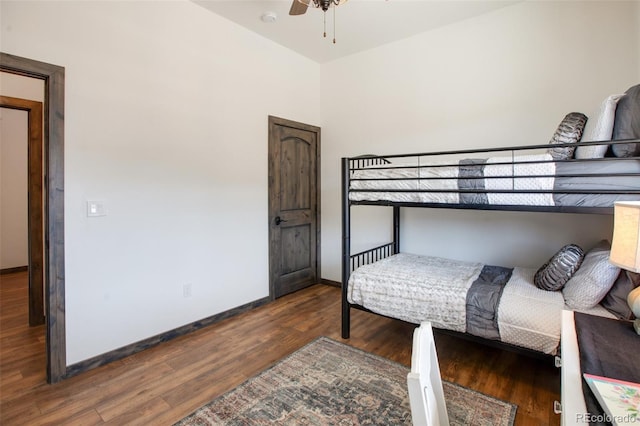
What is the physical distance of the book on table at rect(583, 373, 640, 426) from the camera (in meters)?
0.73

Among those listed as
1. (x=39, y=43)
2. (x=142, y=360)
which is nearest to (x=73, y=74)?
(x=39, y=43)

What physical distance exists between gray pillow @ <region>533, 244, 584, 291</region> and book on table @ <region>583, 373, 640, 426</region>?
1.35m

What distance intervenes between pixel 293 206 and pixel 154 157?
66.9 inches

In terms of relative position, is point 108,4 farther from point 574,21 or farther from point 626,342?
point 574,21

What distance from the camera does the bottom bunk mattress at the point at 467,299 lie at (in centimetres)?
188

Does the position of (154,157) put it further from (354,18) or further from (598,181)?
(598,181)

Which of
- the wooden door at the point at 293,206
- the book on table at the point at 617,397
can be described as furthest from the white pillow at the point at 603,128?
the wooden door at the point at 293,206

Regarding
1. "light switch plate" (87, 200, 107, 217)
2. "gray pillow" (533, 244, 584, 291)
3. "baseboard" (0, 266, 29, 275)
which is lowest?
"baseboard" (0, 266, 29, 275)

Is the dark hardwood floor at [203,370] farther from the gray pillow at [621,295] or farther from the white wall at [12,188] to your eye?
the white wall at [12,188]

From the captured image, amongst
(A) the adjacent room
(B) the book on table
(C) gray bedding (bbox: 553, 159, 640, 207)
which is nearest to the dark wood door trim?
(A) the adjacent room

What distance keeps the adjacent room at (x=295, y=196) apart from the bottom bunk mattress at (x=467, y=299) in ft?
0.05

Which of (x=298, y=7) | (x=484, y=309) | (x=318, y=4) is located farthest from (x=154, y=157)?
(x=484, y=309)

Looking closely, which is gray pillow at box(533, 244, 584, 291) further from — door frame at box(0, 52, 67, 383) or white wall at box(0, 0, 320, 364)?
door frame at box(0, 52, 67, 383)

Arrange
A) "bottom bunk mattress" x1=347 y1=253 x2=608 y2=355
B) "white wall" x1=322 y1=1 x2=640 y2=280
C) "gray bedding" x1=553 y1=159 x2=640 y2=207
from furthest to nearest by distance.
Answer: "white wall" x1=322 y1=1 x2=640 y2=280, "bottom bunk mattress" x1=347 y1=253 x2=608 y2=355, "gray bedding" x1=553 y1=159 x2=640 y2=207
